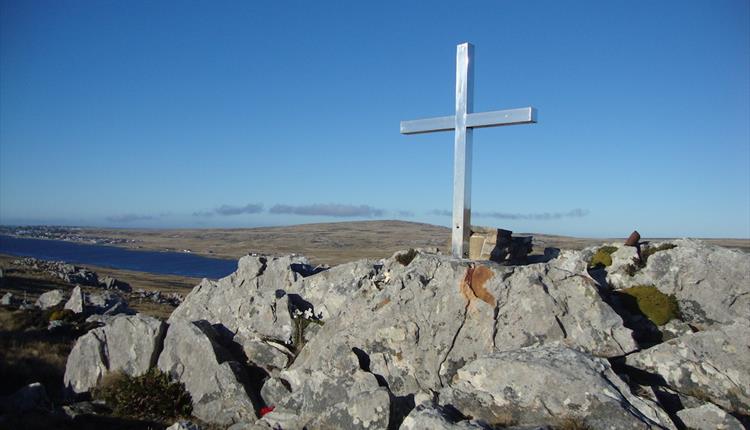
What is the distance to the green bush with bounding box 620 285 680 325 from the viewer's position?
12578 millimetres

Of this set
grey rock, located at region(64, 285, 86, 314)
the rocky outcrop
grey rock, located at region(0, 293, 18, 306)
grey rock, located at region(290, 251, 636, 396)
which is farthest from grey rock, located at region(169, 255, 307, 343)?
grey rock, located at region(0, 293, 18, 306)

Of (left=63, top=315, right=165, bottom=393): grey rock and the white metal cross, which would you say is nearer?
the white metal cross

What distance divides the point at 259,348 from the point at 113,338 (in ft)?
14.4

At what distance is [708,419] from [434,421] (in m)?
4.43

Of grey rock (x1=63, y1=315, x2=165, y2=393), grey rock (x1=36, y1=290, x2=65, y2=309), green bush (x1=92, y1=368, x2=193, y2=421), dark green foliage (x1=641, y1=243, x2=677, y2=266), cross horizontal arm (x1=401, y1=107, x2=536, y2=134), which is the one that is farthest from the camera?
grey rock (x1=36, y1=290, x2=65, y2=309)

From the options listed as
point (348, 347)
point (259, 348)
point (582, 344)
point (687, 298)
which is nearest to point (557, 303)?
point (582, 344)

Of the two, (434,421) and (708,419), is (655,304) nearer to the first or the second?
(708,419)

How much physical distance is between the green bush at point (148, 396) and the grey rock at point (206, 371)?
0.23 m

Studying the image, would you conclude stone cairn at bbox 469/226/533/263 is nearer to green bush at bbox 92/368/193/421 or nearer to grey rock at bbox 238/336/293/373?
grey rock at bbox 238/336/293/373

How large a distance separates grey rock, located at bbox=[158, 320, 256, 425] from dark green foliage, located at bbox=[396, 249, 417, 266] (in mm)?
5218

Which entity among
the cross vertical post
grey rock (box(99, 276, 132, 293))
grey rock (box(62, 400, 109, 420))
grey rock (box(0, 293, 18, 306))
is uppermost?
the cross vertical post

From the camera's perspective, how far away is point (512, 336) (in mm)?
11234

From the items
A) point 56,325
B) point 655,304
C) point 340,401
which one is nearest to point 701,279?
point 655,304

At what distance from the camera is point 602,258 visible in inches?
597
